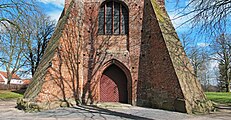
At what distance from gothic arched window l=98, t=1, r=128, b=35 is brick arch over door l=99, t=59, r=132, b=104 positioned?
2465 mm

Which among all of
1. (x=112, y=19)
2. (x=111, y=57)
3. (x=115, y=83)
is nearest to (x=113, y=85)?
(x=115, y=83)

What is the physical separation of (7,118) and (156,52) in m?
8.87

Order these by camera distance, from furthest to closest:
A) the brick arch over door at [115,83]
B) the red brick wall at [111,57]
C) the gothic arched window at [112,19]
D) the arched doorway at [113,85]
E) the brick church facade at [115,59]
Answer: the gothic arched window at [112,19]
the arched doorway at [113,85]
the brick arch over door at [115,83]
the red brick wall at [111,57]
the brick church facade at [115,59]

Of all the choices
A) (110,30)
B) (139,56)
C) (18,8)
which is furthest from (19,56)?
(139,56)

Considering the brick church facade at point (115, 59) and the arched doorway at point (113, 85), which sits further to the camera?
the arched doorway at point (113, 85)

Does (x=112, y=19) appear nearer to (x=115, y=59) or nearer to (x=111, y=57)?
(x=111, y=57)

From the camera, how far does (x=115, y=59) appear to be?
12.8 meters

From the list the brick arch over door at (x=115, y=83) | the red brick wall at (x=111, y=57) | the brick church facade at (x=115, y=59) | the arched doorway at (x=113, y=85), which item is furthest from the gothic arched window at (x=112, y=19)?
the arched doorway at (x=113, y=85)

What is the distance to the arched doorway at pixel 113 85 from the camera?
42.5 ft

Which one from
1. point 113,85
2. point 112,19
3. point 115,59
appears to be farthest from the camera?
point 112,19

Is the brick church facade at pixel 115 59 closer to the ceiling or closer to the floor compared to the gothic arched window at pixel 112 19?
closer to the floor

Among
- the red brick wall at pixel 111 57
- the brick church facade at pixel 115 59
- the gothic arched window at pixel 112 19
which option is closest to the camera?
the brick church facade at pixel 115 59

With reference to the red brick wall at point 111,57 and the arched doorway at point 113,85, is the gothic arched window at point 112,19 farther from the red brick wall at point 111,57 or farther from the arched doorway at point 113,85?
the arched doorway at point 113,85

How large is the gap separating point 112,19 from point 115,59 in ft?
10.5
